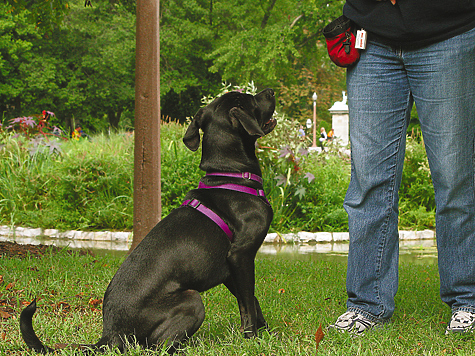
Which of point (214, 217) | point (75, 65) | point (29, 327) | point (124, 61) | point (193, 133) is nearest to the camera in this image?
point (29, 327)

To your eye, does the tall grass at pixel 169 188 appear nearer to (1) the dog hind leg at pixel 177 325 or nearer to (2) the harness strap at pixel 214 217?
(2) the harness strap at pixel 214 217

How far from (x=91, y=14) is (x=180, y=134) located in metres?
21.4

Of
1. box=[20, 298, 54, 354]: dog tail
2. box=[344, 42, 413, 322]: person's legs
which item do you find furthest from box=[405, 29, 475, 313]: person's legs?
box=[20, 298, 54, 354]: dog tail

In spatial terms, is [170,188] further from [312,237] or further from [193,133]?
[193,133]

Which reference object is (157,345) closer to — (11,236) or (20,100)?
(11,236)

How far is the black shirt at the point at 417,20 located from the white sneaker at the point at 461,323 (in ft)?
4.81

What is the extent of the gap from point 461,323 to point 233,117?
1.66m

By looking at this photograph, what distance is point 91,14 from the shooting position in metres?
27.5

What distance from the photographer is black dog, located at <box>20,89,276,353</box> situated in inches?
87.9

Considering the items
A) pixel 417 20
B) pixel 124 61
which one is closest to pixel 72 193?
pixel 417 20

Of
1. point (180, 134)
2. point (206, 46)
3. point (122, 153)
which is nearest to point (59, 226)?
point (122, 153)

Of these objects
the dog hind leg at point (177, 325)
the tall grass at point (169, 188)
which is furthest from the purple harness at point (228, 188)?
the tall grass at point (169, 188)

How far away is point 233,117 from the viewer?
2684mm

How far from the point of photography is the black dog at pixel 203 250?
2.23m
